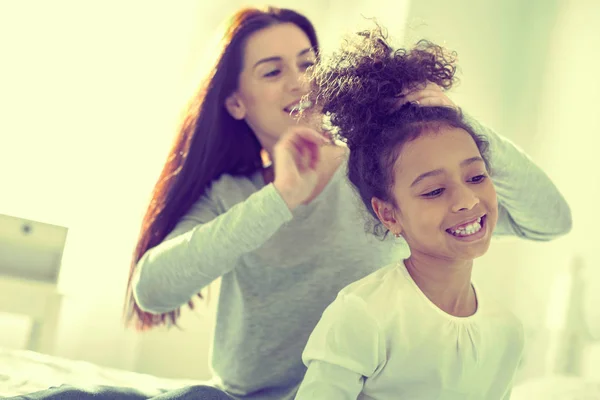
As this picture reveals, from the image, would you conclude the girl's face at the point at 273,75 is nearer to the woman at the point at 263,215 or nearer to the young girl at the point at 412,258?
the woman at the point at 263,215

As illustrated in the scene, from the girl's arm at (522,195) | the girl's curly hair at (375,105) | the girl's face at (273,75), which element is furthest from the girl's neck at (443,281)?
the girl's face at (273,75)

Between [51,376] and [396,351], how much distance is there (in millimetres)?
812

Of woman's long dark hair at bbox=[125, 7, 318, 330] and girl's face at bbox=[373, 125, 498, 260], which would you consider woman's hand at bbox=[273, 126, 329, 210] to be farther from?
woman's long dark hair at bbox=[125, 7, 318, 330]

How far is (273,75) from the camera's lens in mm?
1390

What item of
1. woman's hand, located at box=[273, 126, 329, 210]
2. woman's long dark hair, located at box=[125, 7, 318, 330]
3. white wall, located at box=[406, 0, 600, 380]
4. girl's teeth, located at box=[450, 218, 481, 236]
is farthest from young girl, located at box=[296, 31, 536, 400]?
white wall, located at box=[406, 0, 600, 380]

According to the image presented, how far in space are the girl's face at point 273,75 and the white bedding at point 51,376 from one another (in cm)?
58

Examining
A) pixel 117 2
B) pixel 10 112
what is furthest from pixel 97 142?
pixel 117 2

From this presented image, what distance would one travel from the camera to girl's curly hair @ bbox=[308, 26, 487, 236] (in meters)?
0.94

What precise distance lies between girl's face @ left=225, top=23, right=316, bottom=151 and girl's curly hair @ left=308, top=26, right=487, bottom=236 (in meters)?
0.34

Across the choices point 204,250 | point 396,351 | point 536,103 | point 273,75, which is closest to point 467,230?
point 396,351

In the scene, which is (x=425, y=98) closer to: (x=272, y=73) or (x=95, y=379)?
(x=272, y=73)

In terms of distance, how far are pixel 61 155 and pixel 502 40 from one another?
1610mm

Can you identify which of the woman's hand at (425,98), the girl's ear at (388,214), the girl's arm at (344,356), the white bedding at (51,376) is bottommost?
the white bedding at (51,376)

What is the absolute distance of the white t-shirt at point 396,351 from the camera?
0.85 meters
